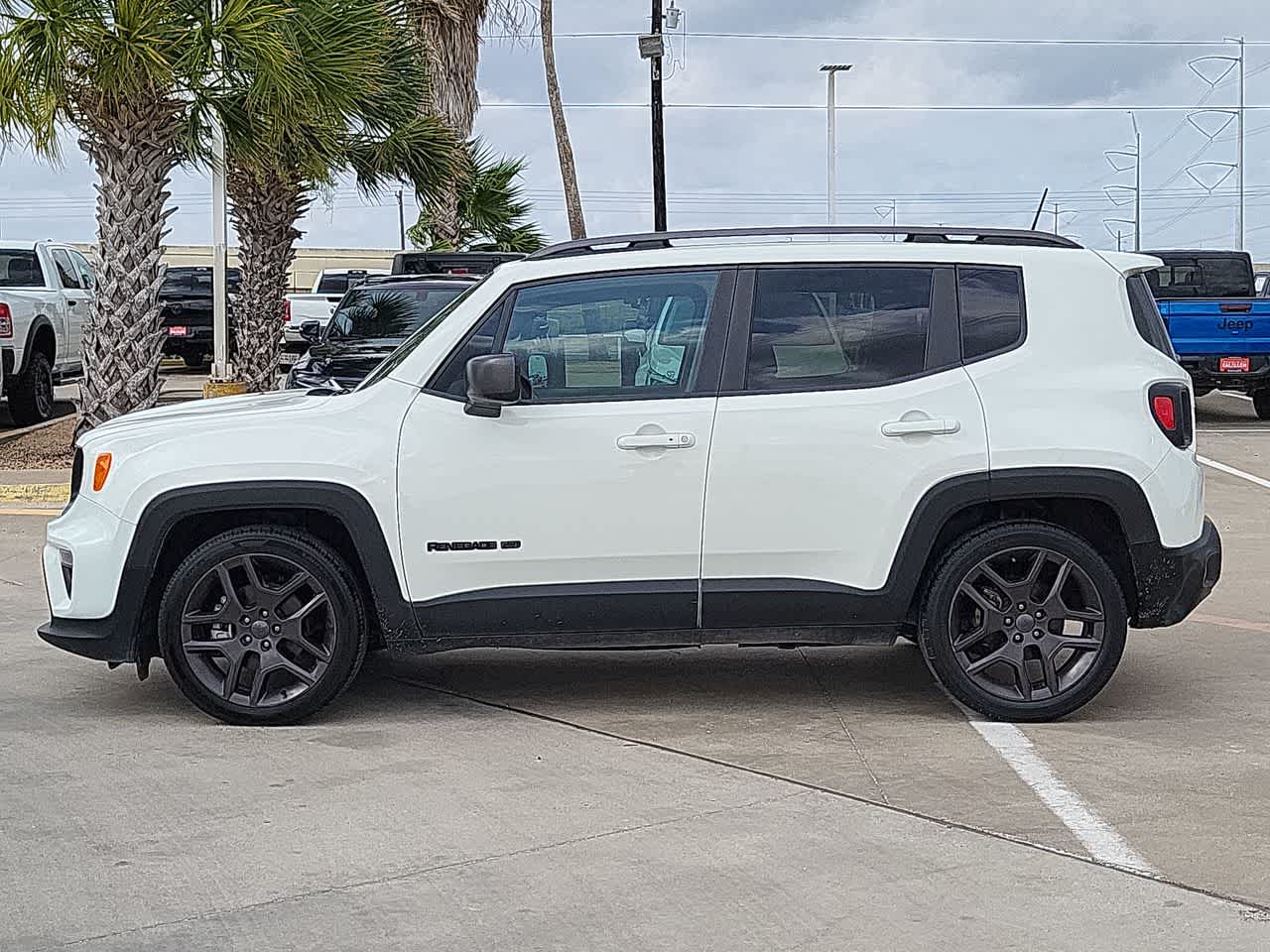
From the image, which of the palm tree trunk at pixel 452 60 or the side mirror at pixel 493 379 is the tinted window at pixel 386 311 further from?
the palm tree trunk at pixel 452 60

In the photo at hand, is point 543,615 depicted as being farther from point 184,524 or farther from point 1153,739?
point 1153,739

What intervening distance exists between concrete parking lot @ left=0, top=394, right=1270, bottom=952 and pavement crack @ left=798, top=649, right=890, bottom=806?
17 millimetres

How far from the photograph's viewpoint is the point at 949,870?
4961mm

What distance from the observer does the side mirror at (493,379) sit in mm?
6336

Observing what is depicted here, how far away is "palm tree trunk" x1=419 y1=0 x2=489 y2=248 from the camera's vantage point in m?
31.0

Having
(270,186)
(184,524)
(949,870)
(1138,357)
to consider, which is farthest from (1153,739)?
(270,186)

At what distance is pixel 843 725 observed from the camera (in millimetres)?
6727

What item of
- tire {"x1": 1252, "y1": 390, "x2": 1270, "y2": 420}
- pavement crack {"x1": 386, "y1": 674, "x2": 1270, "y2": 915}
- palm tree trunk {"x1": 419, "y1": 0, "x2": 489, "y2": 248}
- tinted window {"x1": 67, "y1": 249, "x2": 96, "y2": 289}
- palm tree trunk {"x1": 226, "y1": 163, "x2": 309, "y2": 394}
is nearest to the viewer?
pavement crack {"x1": 386, "y1": 674, "x2": 1270, "y2": 915}

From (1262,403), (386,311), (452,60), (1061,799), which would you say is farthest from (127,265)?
(452,60)

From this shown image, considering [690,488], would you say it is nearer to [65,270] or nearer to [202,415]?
[202,415]

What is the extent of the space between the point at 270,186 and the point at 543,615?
1590 cm

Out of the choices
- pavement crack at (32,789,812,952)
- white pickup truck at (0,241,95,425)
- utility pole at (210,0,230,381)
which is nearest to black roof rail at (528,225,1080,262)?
pavement crack at (32,789,812,952)

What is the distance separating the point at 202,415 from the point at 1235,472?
1119cm

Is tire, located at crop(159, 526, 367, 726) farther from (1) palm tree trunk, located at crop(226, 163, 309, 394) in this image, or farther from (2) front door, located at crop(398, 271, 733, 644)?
(1) palm tree trunk, located at crop(226, 163, 309, 394)
